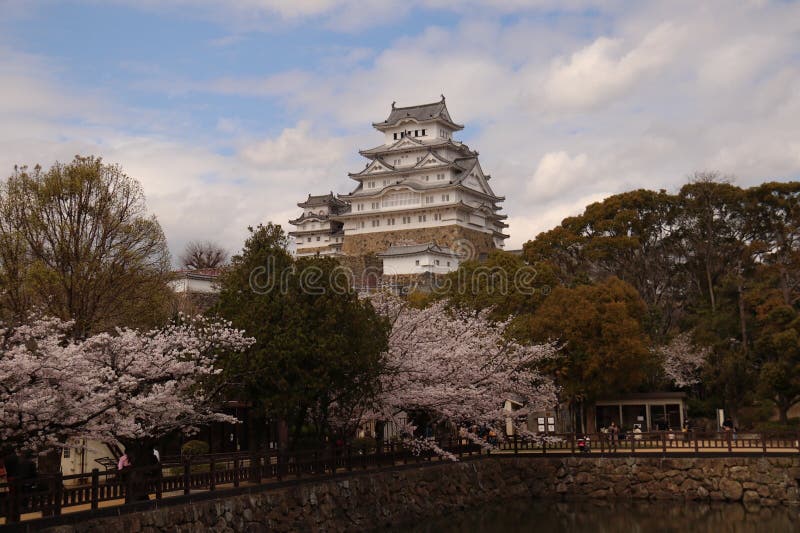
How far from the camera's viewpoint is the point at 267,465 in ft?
78.7

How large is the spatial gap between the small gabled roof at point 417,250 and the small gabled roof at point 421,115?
17.7 metres

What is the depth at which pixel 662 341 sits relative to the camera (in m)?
55.3

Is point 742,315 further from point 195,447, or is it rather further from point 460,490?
point 195,447

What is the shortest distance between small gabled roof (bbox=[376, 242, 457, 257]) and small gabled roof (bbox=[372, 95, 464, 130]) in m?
17.7

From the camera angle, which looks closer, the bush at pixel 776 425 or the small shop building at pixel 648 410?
the bush at pixel 776 425

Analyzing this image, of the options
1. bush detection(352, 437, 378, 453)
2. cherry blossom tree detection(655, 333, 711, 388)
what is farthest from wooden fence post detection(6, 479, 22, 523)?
cherry blossom tree detection(655, 333, 711, 388)

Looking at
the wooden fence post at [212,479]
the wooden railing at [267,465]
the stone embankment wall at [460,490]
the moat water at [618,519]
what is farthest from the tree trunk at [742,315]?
the wooden fence post at [212,479]

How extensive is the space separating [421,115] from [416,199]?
1108 cm

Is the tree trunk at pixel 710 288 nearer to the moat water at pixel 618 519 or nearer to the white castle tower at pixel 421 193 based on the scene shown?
the moat water at pixel 618 519

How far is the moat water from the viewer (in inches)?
1100

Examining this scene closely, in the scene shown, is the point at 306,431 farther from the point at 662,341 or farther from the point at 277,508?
the point at 662,341

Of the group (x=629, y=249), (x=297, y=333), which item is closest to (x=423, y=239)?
(x=629, y=249)

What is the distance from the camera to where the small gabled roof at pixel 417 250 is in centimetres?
7975

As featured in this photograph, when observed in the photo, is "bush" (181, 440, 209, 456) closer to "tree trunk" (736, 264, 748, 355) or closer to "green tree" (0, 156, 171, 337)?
"green tree" (0, 156, 171, 337)
